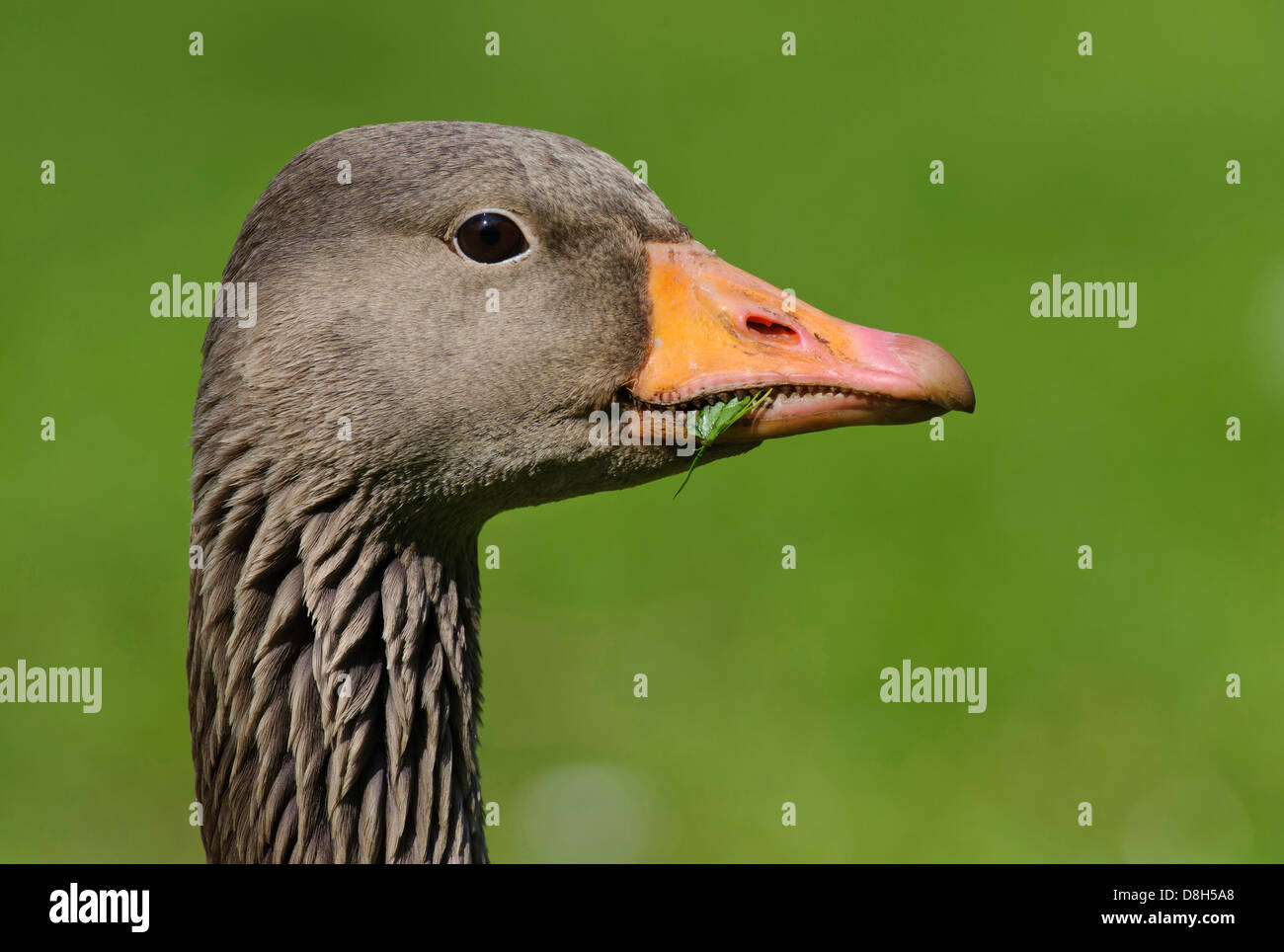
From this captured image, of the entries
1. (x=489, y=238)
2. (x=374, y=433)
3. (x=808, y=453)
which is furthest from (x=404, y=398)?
(x=808, y=453)

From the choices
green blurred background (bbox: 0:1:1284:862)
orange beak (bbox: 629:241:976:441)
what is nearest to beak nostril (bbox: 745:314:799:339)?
orange beak (bbox: 629:241:976:441)

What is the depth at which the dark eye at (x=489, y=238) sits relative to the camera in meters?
3.60

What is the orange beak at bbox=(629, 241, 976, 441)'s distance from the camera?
3.54m

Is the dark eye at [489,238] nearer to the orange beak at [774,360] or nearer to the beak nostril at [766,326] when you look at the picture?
the orange beak at [774,360]

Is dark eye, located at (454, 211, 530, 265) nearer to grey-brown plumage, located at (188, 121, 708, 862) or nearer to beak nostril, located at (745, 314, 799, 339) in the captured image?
grey-brown plumage, located at (188, 121, 708, 862)

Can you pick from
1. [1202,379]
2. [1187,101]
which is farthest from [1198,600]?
[1187,101]

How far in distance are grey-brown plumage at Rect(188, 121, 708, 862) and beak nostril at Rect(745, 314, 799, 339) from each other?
0.88ft

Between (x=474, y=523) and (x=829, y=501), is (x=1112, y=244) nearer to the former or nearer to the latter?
(x=829, y=501)

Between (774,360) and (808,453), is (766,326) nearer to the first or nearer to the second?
(774,360)

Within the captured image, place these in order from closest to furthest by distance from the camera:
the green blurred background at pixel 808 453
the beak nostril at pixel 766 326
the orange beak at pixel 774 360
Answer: the orange beak at pixel 774 360, the beak nostril at pixel 766 326, the green blurred background at pixel 808 453

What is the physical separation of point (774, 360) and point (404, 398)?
0.91 metres

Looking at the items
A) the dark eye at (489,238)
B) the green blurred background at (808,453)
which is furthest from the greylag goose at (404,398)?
the green blurred background at (808,453)

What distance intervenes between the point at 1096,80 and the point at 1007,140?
134 cm

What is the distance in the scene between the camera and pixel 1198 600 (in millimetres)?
8844
